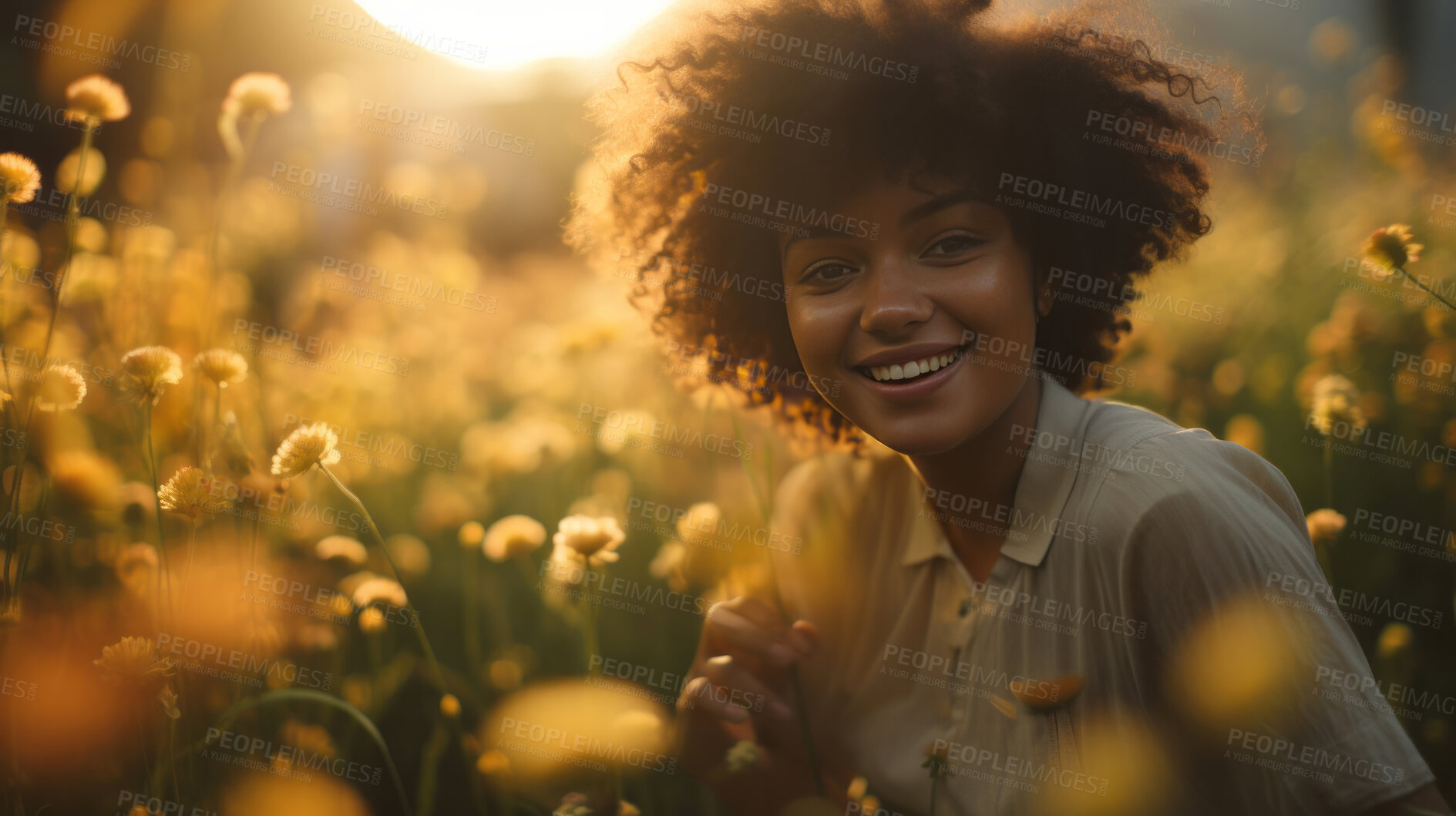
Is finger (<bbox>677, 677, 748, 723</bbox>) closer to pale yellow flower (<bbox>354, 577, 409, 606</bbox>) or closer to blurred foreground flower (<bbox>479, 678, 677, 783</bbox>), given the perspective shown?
blurred foreground flower (<bbox>479, 678, 677, 783</bbox>)

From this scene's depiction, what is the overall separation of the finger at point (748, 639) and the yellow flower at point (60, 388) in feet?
3.51

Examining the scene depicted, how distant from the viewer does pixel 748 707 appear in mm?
1278

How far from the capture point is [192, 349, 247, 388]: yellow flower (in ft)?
3.97

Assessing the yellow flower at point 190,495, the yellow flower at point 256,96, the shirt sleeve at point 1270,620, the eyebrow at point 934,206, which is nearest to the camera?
the shirt sleeve at point 1270,620

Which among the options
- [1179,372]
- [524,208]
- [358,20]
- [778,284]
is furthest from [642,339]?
[524,208]

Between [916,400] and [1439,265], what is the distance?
5.79 ft

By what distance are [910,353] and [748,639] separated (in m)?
0.55

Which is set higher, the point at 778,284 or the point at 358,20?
the point at 358,20

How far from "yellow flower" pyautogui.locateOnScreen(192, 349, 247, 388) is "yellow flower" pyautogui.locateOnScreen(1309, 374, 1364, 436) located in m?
1.91

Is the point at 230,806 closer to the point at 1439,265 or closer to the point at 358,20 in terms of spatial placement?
the point at 358,20

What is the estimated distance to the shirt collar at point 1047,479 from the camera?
3.64 feet

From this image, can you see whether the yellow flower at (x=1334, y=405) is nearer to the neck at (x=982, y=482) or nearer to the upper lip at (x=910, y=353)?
the neck at (x=982, y=482)

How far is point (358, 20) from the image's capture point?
2.03 m

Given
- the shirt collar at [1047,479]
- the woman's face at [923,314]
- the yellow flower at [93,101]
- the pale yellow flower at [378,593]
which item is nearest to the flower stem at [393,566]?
the pale yellow flower at [378,593]
